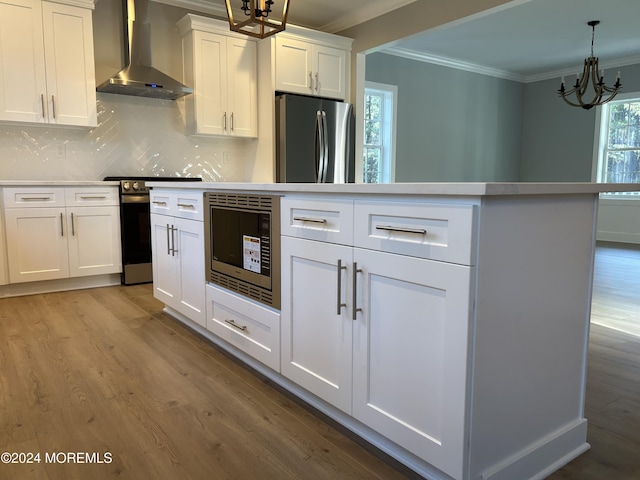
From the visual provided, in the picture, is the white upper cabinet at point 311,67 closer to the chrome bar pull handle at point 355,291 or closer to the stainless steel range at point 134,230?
the stainless steel range at point 134,230

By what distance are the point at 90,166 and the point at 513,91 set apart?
6.80m

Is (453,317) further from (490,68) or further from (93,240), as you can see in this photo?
(490,68)

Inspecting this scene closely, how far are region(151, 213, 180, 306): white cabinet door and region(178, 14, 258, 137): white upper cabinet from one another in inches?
68.3

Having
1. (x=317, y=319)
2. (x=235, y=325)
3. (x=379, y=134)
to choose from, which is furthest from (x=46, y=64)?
(x=379, y=134)

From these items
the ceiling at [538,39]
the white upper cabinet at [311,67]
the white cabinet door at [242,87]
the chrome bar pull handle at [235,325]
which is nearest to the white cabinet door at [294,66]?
the white upper cabinet at [311,67]

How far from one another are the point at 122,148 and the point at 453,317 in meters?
4.04

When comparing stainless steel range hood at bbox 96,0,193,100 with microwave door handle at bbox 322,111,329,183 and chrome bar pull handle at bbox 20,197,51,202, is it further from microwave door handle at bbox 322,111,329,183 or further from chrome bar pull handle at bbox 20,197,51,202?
microwave door handle at bbox 322,111,329,183

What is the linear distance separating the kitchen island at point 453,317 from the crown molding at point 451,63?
4.92 meters

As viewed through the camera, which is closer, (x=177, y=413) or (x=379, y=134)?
(x=177, y=413)

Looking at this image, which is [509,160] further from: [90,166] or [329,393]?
[329,393]

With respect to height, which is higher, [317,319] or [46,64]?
[46,64]

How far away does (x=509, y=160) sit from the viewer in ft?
27.2

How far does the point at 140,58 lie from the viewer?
14.1ft

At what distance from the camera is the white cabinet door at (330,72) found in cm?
493
